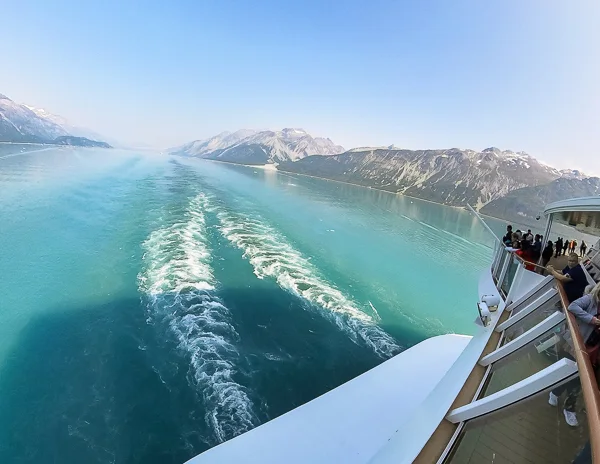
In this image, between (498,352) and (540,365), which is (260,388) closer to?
(498,352)

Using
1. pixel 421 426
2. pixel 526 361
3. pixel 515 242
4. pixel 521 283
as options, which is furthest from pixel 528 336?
pixel 515 242

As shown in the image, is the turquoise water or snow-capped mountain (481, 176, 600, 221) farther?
snow-capped mountain (481, 176, 600, 221)

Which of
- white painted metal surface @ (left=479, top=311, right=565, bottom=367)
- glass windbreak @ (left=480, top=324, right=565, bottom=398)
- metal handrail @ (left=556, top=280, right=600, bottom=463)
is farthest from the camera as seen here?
white painted metal surface @ (left=479, top=311, right=565, bottom=367)

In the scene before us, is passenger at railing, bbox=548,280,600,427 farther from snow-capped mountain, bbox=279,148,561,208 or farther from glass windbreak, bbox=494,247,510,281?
snow-capped mountain, bbox=279,148,561,208

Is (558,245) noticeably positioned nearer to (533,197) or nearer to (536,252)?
(536,252)

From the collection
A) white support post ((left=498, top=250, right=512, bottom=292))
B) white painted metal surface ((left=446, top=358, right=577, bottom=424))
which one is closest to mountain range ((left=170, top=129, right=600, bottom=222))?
white support post ((left=498, top=250, right=512, bottom=292))

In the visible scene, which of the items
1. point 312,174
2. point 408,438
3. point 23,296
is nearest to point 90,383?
point 23,296
